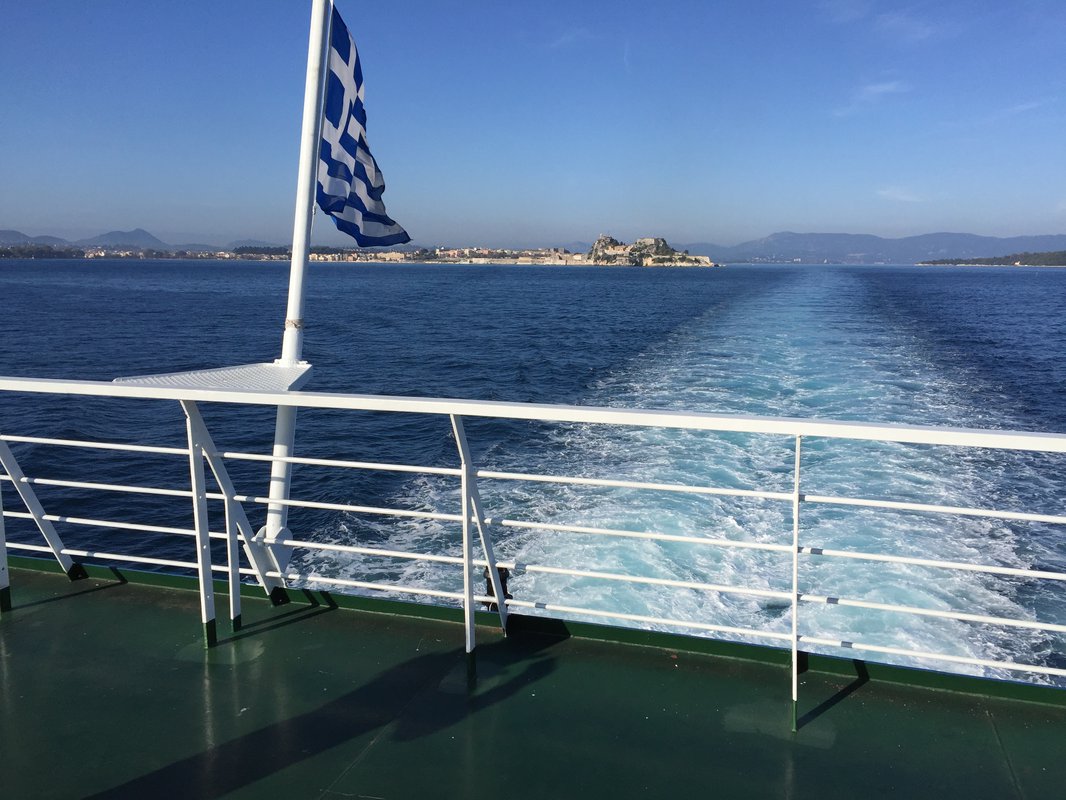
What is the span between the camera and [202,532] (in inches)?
114

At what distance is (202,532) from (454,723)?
3.92ft

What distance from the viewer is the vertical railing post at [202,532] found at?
108 inches

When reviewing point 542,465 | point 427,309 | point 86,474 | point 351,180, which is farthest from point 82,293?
point 351,180

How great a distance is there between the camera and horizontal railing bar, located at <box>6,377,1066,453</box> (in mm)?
2117

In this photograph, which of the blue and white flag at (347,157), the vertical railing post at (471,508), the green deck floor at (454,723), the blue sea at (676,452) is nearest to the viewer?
the green deck floor at (454,723)

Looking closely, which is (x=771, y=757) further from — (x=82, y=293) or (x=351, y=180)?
(x=82, y=293)

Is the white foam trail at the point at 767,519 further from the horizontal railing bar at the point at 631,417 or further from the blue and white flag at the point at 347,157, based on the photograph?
the horizontal railing bar at the point at 631,417

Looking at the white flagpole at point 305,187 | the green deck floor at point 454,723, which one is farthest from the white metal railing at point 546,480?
the white flagpole at point 305,187

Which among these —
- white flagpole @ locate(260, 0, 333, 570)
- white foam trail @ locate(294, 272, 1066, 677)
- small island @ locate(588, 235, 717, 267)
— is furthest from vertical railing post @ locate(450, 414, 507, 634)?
small island @ locate(588, 235, 717, 267)

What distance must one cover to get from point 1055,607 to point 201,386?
6572mm

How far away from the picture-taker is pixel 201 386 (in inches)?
105

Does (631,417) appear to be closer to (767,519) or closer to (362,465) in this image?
(362,465)

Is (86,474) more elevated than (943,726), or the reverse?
(943,726)

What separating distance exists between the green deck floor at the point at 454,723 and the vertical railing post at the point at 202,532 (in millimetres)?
126
